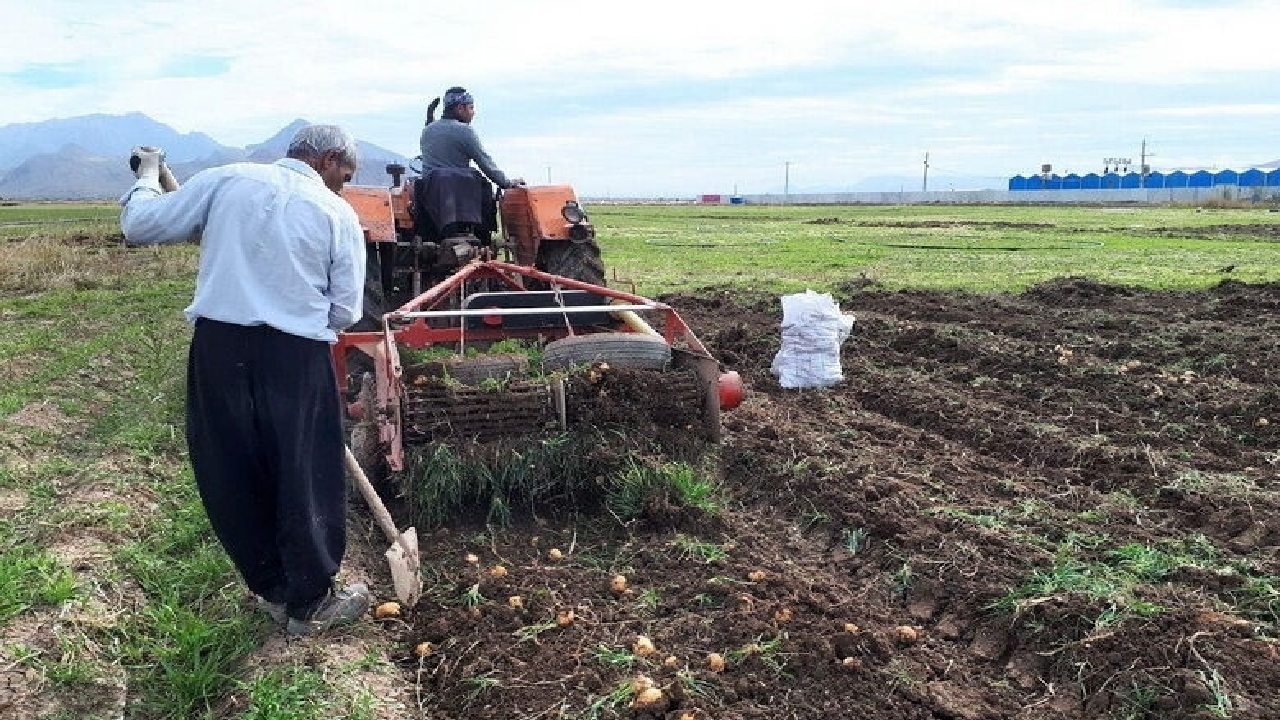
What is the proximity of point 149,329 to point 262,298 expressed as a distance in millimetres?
8149

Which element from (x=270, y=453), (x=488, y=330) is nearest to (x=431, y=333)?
(x=488, y=330)

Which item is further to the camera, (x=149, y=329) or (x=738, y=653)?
(x=149, y=329)

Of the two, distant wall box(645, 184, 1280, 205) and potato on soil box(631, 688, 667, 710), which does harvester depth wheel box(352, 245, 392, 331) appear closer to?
potato on soil box(631, 688, 667, 710)

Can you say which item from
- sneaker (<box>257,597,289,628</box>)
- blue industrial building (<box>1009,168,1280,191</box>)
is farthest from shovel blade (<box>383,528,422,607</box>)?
blue industrial building (<box>1009,168,1280,191</box>)

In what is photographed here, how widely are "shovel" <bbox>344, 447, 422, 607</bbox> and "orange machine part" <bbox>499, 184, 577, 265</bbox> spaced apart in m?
3.51

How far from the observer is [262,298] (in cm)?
334

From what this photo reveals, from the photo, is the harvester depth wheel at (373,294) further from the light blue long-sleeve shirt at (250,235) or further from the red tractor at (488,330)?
the light blue long-sleeve shirt at (250,235)

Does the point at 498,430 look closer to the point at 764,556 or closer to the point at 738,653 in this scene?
the point at 764,556

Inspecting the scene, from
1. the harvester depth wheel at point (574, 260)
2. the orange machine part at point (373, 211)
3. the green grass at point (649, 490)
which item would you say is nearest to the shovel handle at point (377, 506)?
the green grass at point (649, 490)

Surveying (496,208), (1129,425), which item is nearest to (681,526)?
(1129,425)

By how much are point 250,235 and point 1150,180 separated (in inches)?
3135

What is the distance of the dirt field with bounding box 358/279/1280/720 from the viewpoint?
10.6ft

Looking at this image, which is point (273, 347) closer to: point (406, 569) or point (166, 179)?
point (166, 179)

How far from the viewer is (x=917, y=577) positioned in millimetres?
4074
